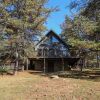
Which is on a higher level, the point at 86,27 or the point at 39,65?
the point at 86,27

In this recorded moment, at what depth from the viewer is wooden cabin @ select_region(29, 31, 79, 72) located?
50906 millimetres

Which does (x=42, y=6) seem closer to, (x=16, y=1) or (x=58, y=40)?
(x=16, y=1)

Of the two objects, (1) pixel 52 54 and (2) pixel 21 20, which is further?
(1) pixel 52 54

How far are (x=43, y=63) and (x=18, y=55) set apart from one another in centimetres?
1478

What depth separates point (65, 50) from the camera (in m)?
51.0

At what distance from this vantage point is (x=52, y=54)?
51250 mm

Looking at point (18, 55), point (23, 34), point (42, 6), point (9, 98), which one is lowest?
point (9, 98)

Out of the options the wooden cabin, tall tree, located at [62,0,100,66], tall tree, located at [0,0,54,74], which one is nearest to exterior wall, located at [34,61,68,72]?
the wooden cabin

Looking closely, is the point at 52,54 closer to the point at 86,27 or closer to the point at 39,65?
the point at 39,65

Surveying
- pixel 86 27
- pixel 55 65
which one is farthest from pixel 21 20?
pixel 55 65

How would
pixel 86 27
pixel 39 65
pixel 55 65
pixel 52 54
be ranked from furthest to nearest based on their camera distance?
pixel 39 65
pixel 55 65
pixel 52 54
pixel 86 27

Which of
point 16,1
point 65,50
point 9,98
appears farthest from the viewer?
point 65,50

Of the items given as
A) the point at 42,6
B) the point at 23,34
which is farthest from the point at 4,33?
the point at 42,6

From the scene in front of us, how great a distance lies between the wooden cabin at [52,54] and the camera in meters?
50.9
